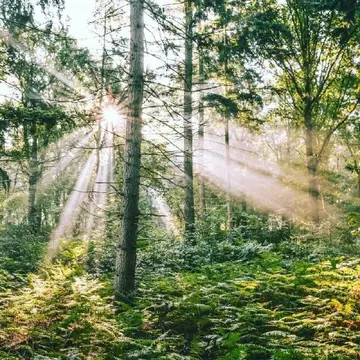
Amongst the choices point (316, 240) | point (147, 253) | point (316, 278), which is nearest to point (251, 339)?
point (316, 278)

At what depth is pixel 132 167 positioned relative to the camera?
24.4 ft

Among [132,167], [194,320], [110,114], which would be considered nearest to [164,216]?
[132,167]

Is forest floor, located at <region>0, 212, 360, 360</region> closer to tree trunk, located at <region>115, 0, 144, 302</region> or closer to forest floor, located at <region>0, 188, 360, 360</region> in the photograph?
forest floor, located at <region>0, 188, 360, 360</region>

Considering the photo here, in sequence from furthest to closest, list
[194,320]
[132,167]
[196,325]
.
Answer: [132,167], [196,325], [194,320]

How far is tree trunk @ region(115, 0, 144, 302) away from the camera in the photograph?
730 centimetres

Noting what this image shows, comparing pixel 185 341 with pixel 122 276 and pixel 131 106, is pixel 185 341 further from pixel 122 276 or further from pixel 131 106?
pixel 131 106

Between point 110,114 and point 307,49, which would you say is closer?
point 110,114

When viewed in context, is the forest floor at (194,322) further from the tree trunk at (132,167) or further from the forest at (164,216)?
the tree trunk at (132,167)

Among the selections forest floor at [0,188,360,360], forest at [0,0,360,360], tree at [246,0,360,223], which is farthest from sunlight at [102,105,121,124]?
tree at [246,0,360,223]

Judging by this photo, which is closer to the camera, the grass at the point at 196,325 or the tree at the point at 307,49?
the grass at the point at 196,325

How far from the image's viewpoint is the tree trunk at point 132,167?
730 cm

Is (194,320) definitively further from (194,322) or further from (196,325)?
(196,325)

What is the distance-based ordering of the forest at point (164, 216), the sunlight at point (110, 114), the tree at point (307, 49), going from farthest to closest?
the tree at point (307, 49)
the sunlight at point (110, 114)
the forest at point (164, 216)

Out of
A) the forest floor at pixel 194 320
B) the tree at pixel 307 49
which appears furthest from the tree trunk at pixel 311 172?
the forest floor at pixel 194 320
